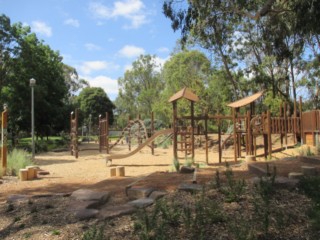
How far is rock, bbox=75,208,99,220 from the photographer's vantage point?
17.4ft

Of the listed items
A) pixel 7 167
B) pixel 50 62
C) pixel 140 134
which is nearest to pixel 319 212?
pixel 7 167

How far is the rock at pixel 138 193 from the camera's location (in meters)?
6.17

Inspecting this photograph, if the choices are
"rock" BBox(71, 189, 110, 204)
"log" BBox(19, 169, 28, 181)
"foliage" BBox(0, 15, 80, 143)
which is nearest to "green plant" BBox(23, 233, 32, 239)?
"rock" BBox(71, 189, 110, 204)

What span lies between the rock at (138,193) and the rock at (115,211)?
0.69 m

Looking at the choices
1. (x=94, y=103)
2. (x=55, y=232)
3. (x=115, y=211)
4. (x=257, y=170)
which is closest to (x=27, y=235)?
(x=55, y=232)

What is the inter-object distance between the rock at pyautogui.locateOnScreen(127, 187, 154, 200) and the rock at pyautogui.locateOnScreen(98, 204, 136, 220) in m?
0.69

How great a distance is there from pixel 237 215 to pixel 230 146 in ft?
66.0

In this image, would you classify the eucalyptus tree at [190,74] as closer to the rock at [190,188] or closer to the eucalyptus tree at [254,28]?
the eucalyptus tree at [254,28]

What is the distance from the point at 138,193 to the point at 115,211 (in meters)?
1.00

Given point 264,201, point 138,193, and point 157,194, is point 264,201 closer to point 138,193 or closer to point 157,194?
point 157,194

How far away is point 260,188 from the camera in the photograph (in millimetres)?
5336

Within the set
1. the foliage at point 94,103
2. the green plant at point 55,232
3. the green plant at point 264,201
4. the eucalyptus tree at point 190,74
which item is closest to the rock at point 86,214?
the green plant at point 55,232

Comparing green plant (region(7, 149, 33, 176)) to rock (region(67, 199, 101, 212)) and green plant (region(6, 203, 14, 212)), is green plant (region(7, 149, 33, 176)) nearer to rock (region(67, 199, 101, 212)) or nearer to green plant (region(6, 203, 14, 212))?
green plant (region(6, 203, 14, 212))

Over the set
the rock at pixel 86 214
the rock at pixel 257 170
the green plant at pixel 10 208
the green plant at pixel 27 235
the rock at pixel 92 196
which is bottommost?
the green plant at pixel 27 235
